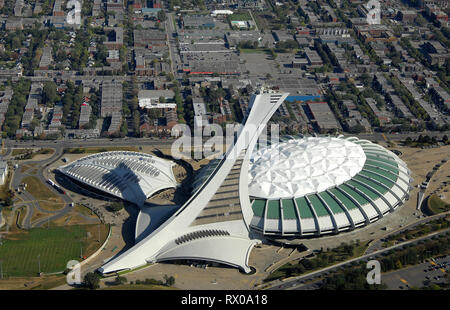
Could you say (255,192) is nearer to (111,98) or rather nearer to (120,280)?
(120,280)

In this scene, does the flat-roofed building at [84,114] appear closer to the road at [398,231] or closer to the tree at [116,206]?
the tree at [116,206]

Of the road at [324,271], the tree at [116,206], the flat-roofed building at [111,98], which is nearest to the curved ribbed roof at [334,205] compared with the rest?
the road at [324,271]

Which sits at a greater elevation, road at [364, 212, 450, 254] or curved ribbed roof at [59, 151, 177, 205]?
curved ribbed roof at [59, 151, 177, 205]

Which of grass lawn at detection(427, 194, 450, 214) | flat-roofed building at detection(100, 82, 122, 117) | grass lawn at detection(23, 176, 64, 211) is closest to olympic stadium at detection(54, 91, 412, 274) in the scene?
grass lawn at detection(23, 176, 64, 211)

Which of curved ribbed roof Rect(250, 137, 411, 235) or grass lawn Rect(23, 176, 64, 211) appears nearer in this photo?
curved ribbed roof Rect(250, 137, 411, 235)

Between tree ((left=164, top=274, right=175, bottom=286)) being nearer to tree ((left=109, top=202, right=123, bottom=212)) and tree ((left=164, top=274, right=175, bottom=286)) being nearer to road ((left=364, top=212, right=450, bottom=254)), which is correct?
tree ((left=109, top=202, right=123, bottom=212))
